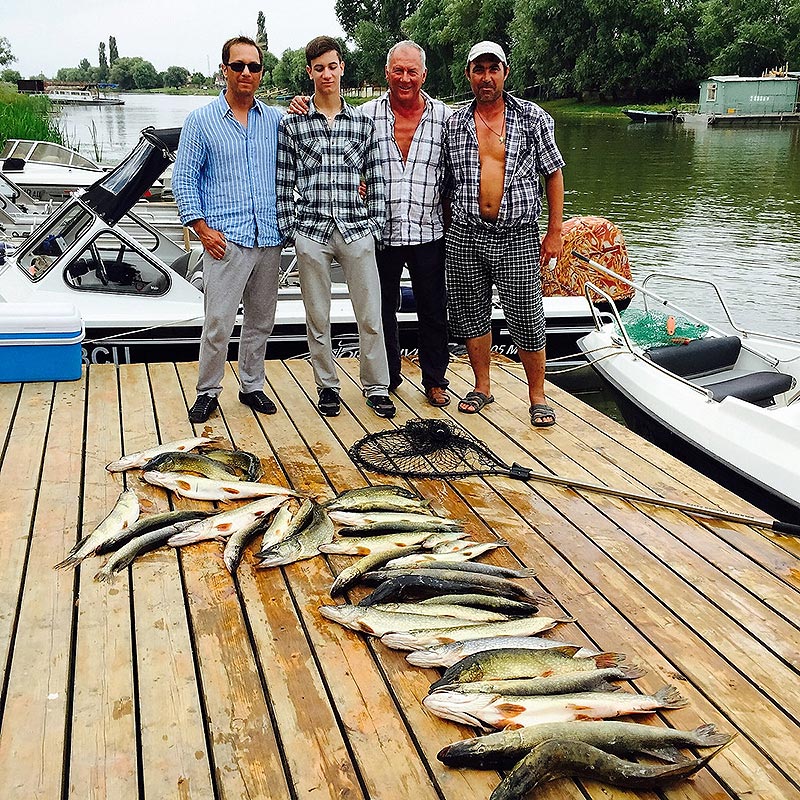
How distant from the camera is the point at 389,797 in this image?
6.99ft

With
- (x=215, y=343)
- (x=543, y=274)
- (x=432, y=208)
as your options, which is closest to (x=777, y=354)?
(x=543, y=274)

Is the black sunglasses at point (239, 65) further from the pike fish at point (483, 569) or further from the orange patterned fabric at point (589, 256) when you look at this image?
the orange patterned fabric at point (589, 256)

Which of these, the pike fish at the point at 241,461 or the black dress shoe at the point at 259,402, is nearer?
the pike fish at the point at 241,461

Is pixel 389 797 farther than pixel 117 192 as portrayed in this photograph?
No

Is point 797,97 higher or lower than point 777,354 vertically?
higher

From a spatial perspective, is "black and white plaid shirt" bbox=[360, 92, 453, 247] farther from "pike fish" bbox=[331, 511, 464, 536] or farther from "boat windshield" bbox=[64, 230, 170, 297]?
"boat windshield" bbox=[64, 230, 170, 297]

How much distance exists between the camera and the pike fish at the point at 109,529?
319 centimetres

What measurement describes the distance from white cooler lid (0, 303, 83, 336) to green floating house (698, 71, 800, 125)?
46.4 m

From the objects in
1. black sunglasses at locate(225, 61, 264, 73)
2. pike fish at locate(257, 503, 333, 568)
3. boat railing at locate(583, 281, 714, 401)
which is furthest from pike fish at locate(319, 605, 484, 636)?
boat railing at locate(583, 281, 714, 401)

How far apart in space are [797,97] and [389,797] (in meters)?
53.8

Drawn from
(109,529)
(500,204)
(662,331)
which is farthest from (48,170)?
(109,529)

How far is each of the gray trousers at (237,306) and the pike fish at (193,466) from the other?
91 centimetres

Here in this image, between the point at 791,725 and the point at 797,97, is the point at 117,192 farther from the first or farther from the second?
the point at 797,97

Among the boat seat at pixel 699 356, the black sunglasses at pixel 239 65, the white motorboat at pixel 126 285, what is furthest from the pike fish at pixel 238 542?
the boat seat at pixel 699 356
